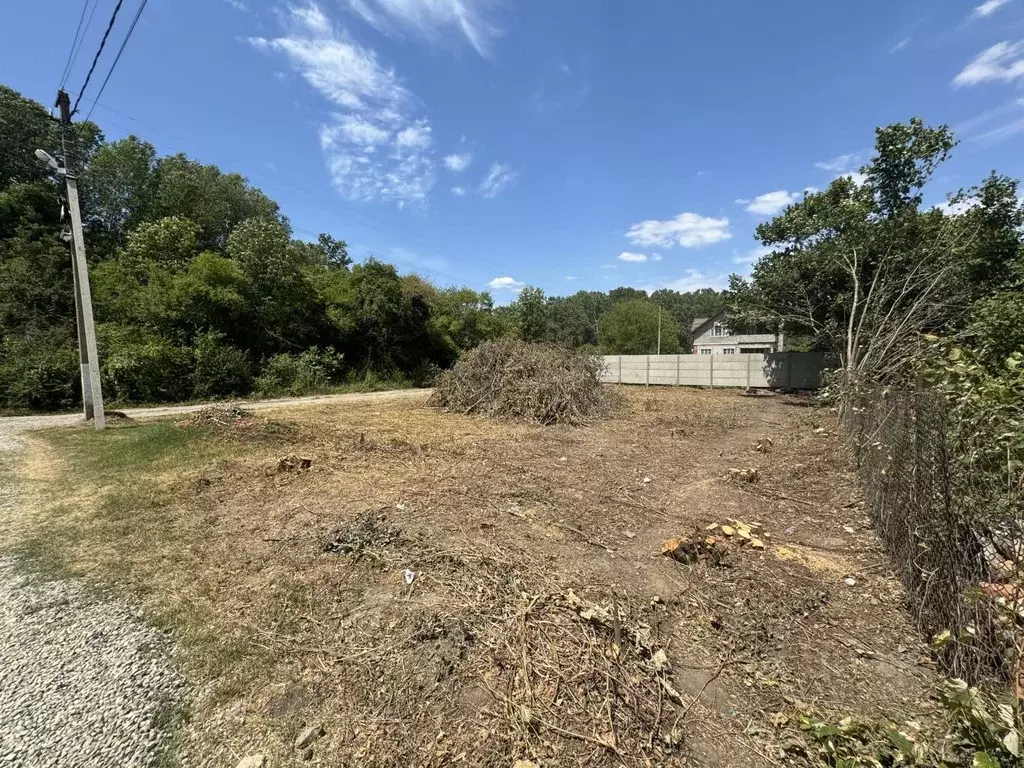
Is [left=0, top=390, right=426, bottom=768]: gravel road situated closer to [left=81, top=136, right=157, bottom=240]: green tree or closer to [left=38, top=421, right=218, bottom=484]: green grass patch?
[left=38, top=421, right=218, bottom=484]: green grass patch

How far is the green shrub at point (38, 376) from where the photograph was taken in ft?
33.5

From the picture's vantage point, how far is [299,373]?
15727 mm

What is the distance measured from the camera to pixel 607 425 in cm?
877

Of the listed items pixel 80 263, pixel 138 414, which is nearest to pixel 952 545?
pixel 80 263

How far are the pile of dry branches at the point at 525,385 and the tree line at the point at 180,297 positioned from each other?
94.8 inches

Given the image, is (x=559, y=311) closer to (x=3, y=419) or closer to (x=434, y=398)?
(x=434, y=398)

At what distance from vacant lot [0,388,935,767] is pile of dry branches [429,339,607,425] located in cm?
368

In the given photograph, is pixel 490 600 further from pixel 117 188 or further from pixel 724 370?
pixel 117 188

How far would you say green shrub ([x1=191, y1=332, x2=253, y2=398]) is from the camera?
13055mm

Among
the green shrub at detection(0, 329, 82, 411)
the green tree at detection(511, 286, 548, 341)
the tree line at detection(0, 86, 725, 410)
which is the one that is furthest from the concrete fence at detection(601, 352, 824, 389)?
the green shrub at detection(0, 329, 82, 411)

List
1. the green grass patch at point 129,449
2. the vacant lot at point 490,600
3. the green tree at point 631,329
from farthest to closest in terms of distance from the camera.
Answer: the green tree at point 631,329 < the green grass patch at point 129,449 < the vacant lot at point 490,600

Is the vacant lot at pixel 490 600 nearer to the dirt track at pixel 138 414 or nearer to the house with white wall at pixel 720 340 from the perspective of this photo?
the dirt track at pixel 138 414

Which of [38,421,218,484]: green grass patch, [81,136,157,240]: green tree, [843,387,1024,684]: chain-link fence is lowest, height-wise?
[38,421,218,484]: green grass patch

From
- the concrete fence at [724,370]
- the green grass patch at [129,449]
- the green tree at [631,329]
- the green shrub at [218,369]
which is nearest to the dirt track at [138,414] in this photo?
the green grass patch at [129,449]
